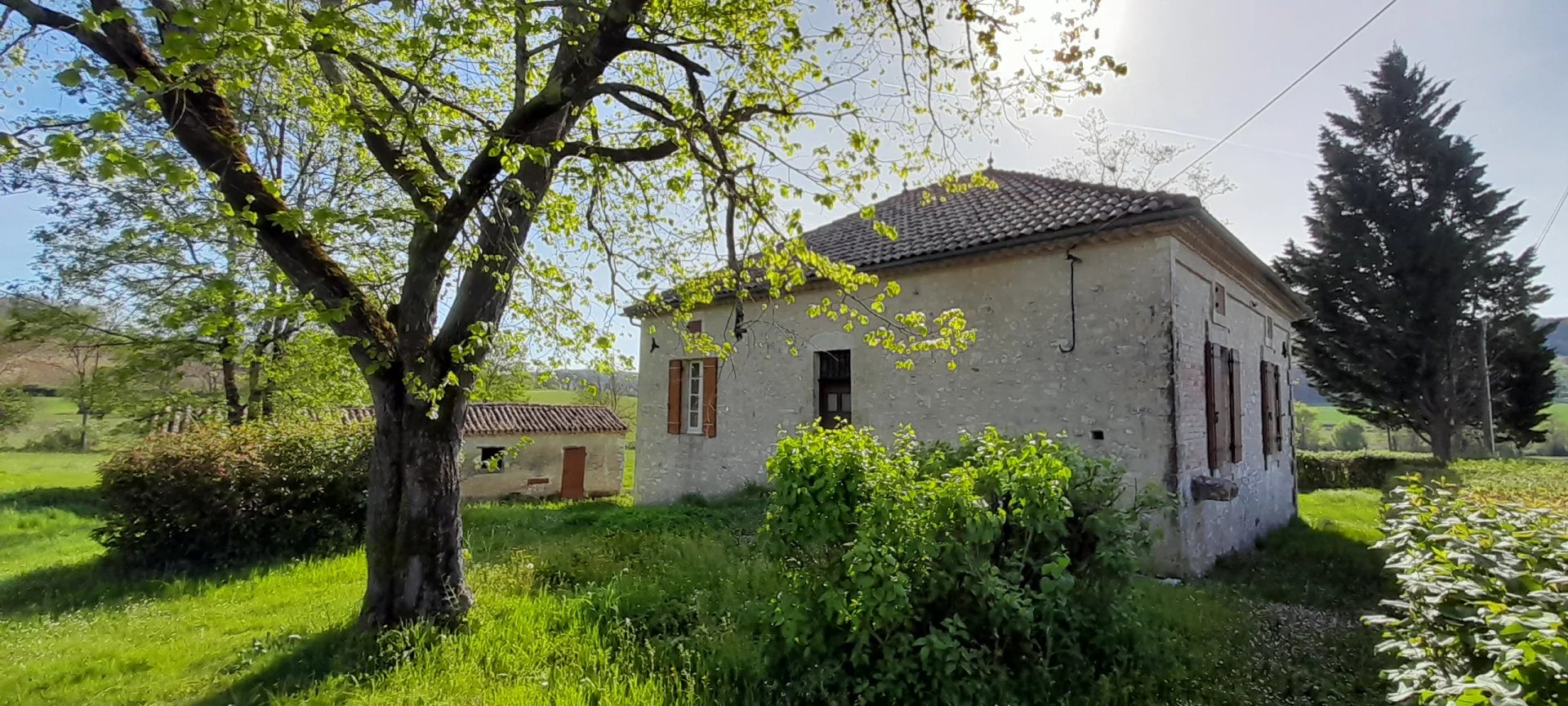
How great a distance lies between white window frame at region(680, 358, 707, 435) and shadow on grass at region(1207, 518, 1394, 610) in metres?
8.41

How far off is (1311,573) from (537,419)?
2328 centimetres

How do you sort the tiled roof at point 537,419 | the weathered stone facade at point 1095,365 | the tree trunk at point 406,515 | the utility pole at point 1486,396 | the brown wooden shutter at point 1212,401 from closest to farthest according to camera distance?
the tree trunk at point 406,515, the weathered stone facade at point 1095,365, the brown wooden shutter at point 1212,401, the utility pole at point 1486,396, the tiled roof at point 537,419

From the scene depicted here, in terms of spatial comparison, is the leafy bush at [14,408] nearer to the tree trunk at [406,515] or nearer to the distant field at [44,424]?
the distant field at [44,424]

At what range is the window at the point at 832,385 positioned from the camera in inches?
404

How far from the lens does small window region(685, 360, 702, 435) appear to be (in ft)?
40.9

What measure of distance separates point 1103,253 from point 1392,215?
61.5 feet

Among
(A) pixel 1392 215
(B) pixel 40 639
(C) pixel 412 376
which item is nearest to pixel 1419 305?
(A) pixel 1392 215

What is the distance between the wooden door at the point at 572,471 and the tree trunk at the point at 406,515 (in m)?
21.0

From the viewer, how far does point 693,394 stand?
12.6 metres

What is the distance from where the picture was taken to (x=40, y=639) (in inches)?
204

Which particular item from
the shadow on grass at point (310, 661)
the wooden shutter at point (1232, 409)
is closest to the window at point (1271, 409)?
the wooden shutter at point (1232, 409)

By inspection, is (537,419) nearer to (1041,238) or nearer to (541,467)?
(541,467)

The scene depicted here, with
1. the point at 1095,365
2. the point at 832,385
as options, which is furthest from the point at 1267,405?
the point at 832,385

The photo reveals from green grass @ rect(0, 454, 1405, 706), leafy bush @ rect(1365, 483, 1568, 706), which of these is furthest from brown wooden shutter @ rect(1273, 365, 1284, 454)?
leafy bush @ rect(1365, 483, 1568, 706)
